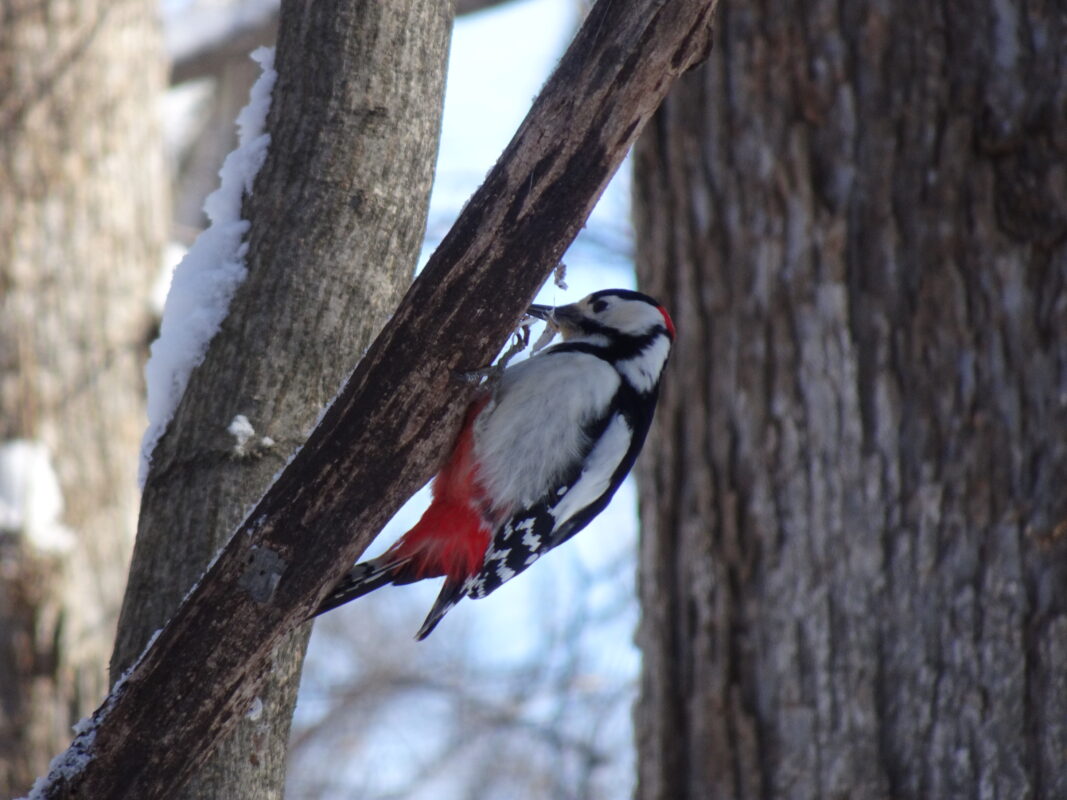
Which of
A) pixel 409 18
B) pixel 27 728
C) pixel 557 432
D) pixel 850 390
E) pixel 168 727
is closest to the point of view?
pixel 168 727

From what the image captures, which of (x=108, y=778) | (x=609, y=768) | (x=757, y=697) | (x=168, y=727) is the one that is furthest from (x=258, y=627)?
(x=609, y=768)

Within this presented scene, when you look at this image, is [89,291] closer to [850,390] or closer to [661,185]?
[661,185]

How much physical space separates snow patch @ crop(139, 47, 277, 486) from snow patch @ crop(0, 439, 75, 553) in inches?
77.4

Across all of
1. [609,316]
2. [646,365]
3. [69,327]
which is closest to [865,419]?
[646,365]

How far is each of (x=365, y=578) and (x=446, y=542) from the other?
29cm

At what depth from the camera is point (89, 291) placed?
165 inches

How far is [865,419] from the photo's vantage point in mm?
3121

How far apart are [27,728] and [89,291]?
1.60 meters

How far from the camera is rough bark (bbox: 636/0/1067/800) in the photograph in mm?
2912

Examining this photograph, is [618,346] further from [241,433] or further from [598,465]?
[241,433]

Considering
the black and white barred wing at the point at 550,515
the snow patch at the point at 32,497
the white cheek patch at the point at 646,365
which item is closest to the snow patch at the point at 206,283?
the black and white barred wing at the point at 550,515

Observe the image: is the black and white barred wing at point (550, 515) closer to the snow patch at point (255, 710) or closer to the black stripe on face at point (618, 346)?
the black stripe on face at point (618, 346)

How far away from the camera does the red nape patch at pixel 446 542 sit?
8.99ft

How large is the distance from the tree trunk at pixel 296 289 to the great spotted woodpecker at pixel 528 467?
1.64ft
